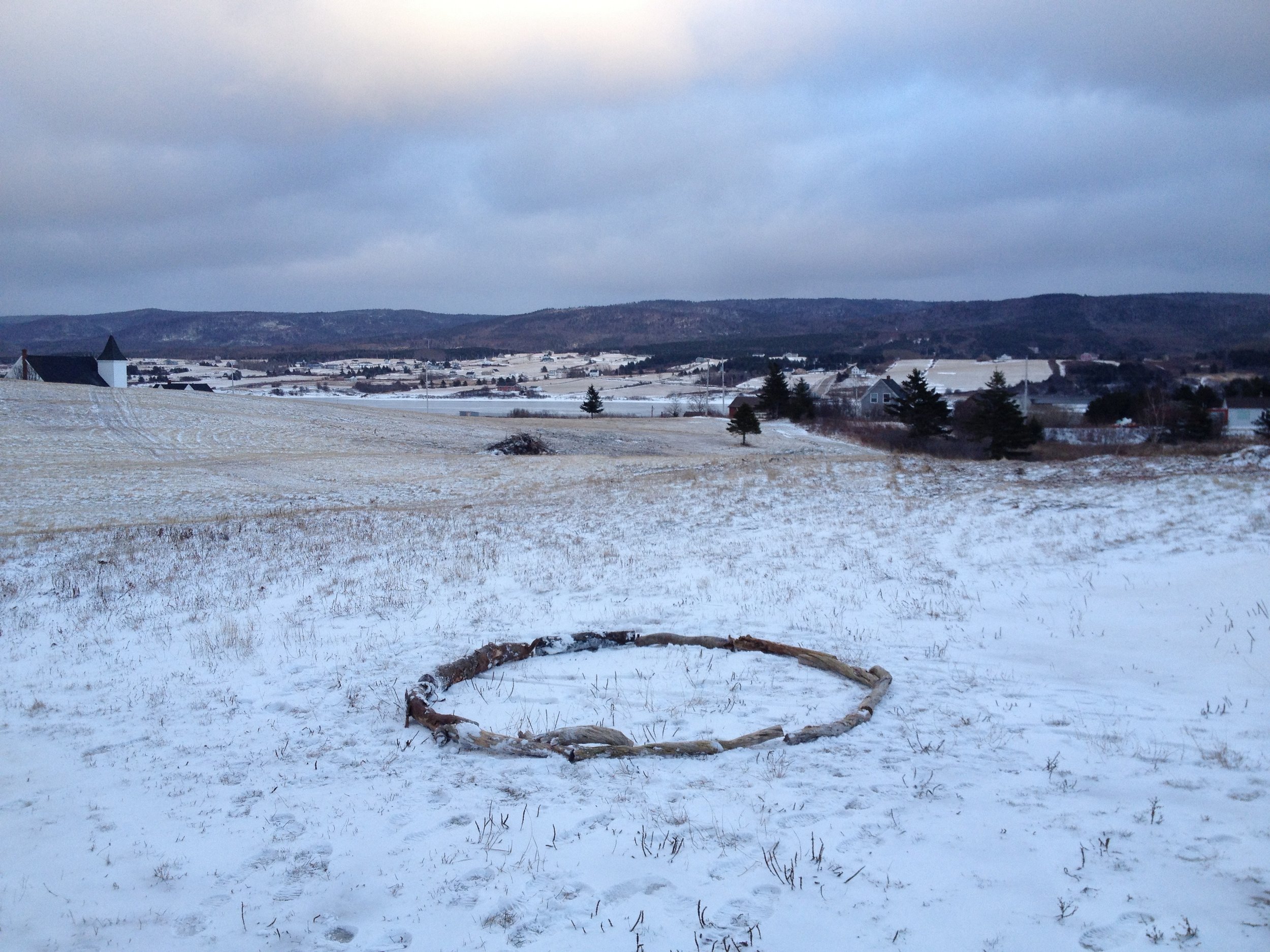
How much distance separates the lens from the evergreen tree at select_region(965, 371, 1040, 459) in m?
45.1

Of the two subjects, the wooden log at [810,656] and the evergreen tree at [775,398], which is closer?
the wooden log at [810,656]

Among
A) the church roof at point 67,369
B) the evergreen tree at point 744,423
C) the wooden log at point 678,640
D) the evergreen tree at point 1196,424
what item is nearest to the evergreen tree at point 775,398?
the evergreen tree at point 744,423

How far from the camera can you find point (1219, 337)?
50062 millimetres

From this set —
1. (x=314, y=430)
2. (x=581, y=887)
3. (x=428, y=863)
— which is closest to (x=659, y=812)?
(x=581, y=887)

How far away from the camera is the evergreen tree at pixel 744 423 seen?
5959 centimetres

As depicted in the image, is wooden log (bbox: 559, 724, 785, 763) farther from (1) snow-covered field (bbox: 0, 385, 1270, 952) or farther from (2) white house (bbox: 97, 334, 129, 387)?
(2) white house (bbox: 97, 334, 129, 387)

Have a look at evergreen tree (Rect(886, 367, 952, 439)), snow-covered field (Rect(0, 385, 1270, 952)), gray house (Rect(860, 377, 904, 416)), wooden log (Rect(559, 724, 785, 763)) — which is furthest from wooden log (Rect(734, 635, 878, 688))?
gray house (Rect(860, 377, 904, 416))

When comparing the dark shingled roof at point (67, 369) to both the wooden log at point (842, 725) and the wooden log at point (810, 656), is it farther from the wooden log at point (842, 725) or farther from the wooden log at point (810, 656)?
the wooden log at point (842, 725)

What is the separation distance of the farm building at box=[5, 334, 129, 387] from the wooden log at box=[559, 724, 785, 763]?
3615 inches

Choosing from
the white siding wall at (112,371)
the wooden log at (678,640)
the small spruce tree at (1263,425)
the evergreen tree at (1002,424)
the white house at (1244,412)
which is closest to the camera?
the wooden log at (678,640)

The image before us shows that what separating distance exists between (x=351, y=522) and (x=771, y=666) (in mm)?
13798

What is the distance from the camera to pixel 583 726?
6.82m

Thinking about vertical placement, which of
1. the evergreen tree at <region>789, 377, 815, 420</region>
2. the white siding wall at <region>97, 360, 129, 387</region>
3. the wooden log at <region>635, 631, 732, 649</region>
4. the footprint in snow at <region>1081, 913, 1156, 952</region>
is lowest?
the wooden log at <region>635, 631, 732, 649</region>

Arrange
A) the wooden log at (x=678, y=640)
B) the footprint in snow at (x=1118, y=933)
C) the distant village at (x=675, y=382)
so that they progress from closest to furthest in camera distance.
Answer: the footprint in snow at (x=1118, y=933)
the wooden log at (x=678, y=640)
the distant village at (x=675, y=382)
